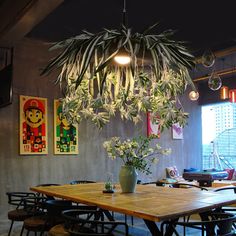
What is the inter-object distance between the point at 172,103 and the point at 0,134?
12.1 feet

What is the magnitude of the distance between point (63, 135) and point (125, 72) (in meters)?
3.20

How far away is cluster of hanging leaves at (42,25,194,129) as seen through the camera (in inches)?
130

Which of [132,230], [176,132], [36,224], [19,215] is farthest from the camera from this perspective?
[176,132]

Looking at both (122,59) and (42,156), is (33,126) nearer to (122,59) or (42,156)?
(42,156)

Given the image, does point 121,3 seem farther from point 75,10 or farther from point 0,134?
point 0,134

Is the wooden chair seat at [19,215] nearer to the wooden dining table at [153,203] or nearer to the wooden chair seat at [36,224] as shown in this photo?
the wooden chair seat at [36,224]

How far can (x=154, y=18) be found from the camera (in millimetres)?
5242

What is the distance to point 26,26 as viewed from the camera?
4.86 metres

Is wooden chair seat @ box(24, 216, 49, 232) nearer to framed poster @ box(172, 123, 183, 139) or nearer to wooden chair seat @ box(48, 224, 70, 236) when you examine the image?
wooden chair seat @ box(48, 224, 70, 236)

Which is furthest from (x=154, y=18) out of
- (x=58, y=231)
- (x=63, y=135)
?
(x=58, y=231)

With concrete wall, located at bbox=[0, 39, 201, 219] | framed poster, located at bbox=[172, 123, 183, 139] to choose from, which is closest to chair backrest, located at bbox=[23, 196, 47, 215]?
concrete wall, located at bbox=[0, 39, 201, 219]

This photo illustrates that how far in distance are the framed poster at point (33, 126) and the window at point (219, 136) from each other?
19.2 feet

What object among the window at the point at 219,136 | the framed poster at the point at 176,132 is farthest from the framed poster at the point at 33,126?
the window at the point at 219,136

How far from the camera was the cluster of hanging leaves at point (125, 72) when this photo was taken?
3.30m
